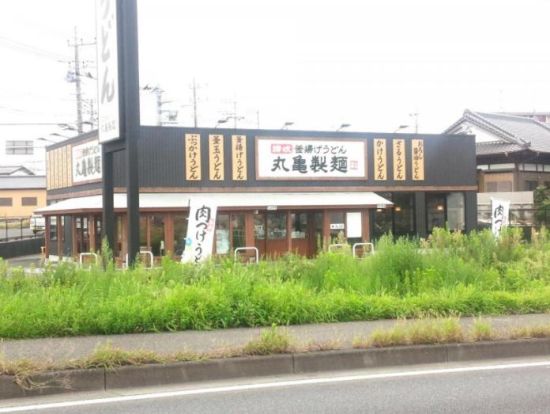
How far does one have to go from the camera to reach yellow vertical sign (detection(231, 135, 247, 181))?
28250 mm

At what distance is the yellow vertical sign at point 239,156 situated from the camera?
1112 inches

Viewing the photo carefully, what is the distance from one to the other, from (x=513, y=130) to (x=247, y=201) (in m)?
20.4

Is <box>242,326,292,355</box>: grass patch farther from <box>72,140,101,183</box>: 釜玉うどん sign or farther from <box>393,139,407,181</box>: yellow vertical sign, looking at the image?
<box>393,139,407,181</box>: yellow vertical sign

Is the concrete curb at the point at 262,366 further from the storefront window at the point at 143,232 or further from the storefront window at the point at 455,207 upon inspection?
the storefront window at the point at 455,207

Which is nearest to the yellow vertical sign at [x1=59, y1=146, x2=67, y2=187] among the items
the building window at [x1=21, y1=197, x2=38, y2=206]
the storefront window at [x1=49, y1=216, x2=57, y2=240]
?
the storefront window at [x1=49, y1=216, x2=57, y2=240]

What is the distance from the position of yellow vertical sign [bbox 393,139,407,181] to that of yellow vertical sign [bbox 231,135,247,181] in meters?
7.44

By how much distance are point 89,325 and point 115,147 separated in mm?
5305

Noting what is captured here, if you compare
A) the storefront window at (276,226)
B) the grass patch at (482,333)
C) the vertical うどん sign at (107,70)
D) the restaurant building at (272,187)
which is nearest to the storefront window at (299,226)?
the restaurant building at (272,187)

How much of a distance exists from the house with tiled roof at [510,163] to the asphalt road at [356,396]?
2947 cm

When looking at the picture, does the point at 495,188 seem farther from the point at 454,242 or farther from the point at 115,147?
the point at 115,147

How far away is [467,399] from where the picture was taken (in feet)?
21.6

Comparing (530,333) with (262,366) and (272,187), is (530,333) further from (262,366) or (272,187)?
(272,187)

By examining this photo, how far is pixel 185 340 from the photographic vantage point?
8.53 meters

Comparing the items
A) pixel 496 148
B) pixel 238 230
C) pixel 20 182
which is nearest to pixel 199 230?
pixel 238 230
